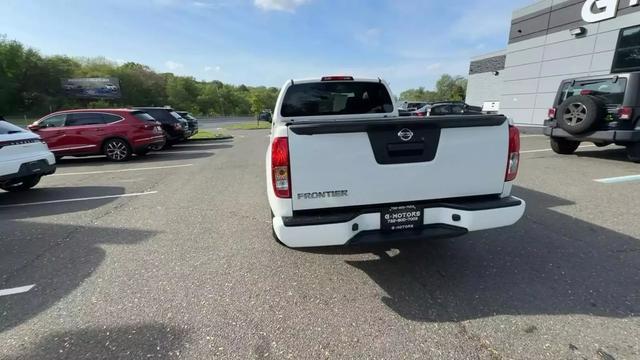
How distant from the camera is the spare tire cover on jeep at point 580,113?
7.48 m

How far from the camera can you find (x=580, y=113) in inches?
306

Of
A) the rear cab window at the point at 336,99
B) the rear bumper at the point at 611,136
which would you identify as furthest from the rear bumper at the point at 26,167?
the rear bumper at the point at 611,136

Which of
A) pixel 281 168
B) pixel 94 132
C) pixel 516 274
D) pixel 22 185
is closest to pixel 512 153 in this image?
pixel 516 274

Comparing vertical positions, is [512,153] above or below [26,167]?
above

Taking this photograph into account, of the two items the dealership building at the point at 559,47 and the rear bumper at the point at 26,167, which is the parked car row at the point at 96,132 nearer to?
the rear bumper at the point at 26,167

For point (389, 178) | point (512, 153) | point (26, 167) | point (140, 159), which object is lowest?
point (140, 159)

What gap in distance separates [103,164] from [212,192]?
6488 millimetres

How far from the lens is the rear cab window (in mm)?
4508

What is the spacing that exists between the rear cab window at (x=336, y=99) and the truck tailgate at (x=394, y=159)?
2117mm

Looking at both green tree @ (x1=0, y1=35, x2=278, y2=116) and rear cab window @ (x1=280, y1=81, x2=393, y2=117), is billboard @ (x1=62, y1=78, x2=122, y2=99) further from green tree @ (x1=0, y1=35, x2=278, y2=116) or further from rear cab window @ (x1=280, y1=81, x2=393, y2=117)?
rear cab window @ (x1=280, y1=81, x2=393, y2=117)

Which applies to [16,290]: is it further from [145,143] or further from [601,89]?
[601,89]

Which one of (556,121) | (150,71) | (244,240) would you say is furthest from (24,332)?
(150,71)

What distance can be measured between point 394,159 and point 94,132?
37.3 feet

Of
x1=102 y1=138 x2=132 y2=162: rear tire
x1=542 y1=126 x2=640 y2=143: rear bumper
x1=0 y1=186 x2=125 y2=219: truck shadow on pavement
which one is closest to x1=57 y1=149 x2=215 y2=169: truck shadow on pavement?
x1=102 y1=138 x2=132 y2=162: rear tire
